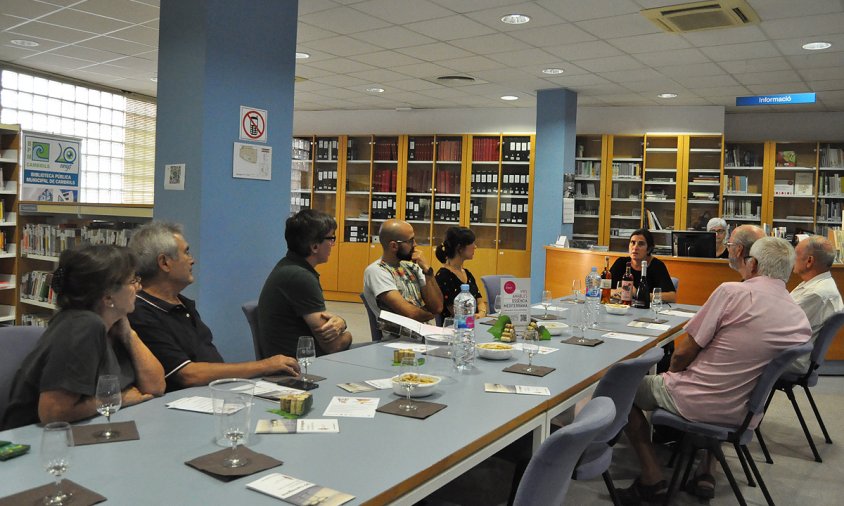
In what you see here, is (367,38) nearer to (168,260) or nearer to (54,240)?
(54,240)

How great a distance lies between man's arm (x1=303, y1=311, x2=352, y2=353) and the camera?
325 cm

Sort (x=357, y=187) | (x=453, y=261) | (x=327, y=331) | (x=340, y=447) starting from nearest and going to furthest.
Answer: (x=340, y=447)
(x=327, y=331)
(x=453, y=261)
(x=357, y=187)

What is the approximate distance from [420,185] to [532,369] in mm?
8269

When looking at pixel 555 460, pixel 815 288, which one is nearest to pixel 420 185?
pixel 815 288

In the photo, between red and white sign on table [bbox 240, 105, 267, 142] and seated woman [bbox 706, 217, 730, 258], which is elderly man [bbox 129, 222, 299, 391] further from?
seated woman [bbox 706, 217, 730, 258]

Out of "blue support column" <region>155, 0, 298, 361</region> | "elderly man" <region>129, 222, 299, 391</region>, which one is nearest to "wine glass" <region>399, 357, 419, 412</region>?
"elderly man" <region>129, 222, 299, 391</region>

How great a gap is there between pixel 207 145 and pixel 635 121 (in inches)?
291

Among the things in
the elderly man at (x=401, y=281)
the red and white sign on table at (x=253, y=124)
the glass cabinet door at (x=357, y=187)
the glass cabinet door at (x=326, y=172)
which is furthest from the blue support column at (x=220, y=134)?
the glass cabinet door at (x=326, y=172)

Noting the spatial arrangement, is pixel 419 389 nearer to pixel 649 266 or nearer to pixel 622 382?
pixel 622 382

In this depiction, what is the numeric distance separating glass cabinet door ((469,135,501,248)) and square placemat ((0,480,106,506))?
30.5 feet

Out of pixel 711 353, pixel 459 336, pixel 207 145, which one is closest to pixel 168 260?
pixel 459 336

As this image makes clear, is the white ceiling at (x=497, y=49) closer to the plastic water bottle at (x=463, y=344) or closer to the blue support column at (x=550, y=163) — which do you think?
the blue support column at (x=550, y=163)

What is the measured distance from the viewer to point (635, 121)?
9961 mm

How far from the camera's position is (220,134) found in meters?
4.46
